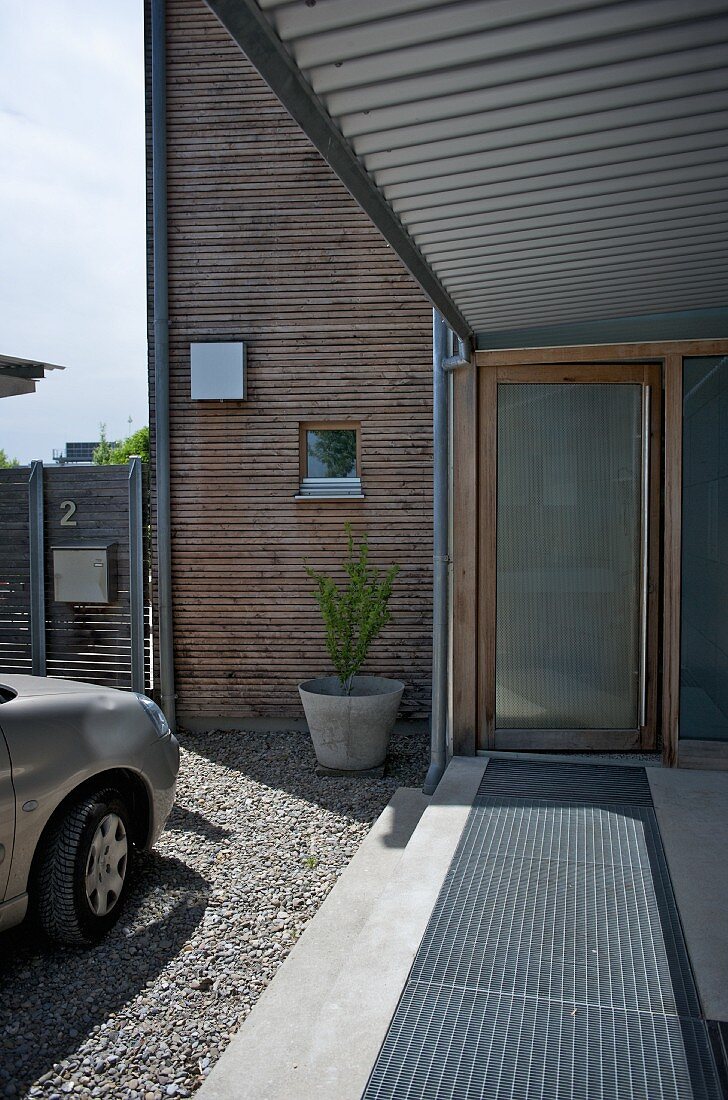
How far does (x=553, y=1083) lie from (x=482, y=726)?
3.11 m

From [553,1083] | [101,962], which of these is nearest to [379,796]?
[101,962]

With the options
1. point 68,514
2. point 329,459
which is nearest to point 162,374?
point 68,514

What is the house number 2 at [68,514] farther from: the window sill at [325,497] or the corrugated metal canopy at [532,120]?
the corrugated metal canopy at [532,120]

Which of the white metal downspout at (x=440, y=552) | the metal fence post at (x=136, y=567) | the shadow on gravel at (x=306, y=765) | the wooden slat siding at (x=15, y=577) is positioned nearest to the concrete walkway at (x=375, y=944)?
the white metal downspout at (x=440, y=552)

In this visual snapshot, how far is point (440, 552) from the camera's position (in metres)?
5.36

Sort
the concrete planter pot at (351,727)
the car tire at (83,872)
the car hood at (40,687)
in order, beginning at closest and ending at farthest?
the car tire at (83,872) < the car hood at (40,687) < the concrete planter pot at (351,727)

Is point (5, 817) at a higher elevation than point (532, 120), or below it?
below

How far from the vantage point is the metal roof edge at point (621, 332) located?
5.04 meters

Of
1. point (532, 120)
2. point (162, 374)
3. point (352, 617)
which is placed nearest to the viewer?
point (532, 120)

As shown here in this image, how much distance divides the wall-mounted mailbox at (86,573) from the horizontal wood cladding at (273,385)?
631mm

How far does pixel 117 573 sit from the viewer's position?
721cm

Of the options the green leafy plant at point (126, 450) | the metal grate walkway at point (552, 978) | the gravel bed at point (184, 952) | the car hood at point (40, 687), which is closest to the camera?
the metal grate walkway at point (552, 978)

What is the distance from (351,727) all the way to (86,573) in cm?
265

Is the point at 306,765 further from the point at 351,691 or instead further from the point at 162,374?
the point at 162,374
